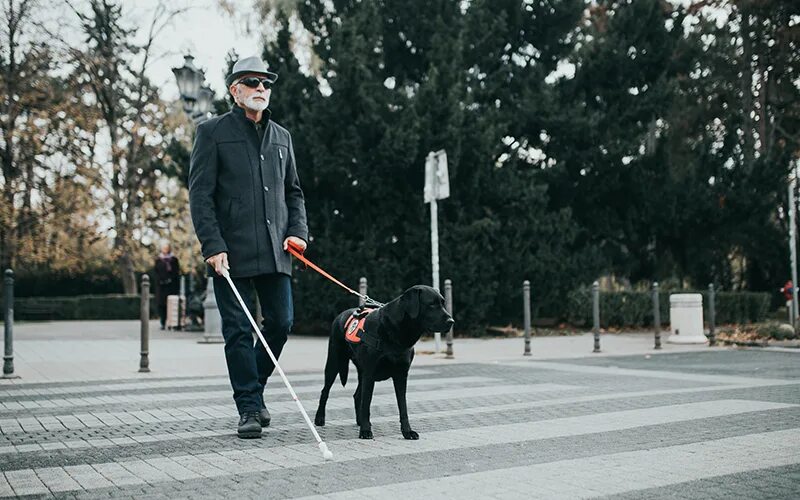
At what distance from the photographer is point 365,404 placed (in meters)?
5.66

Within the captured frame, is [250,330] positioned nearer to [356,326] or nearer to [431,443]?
[356,326]

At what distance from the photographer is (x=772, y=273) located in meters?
30.7

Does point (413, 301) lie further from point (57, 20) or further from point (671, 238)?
point (57, 20)

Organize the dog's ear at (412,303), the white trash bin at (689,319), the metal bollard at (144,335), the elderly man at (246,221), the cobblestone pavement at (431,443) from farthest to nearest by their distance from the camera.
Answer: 1. the white trash bin at (689,319)
2. the metal bollard at (144,335)
3. the elderly man at (246,221)
4. the dog's ear at (412,303)
5. the cobblestone pavement at (431,443)

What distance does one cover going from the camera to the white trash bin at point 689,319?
51.3 ft

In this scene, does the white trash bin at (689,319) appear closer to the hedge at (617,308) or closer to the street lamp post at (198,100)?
the hedge at (617,308)

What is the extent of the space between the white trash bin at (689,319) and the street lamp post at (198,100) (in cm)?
811

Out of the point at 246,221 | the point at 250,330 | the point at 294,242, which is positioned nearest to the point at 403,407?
the point at 250,330

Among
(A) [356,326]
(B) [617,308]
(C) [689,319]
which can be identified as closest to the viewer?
(A) [356,326]

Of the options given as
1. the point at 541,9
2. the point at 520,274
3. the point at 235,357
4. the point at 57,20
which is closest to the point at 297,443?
the point at 235,357

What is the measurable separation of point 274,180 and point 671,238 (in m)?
18.4

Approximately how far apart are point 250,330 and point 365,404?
937 millimetres

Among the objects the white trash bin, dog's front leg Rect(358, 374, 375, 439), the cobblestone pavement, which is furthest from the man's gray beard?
the white trash bin

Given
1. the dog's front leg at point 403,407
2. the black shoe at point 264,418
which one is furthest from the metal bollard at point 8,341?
the dog's front leg at point 403,407
